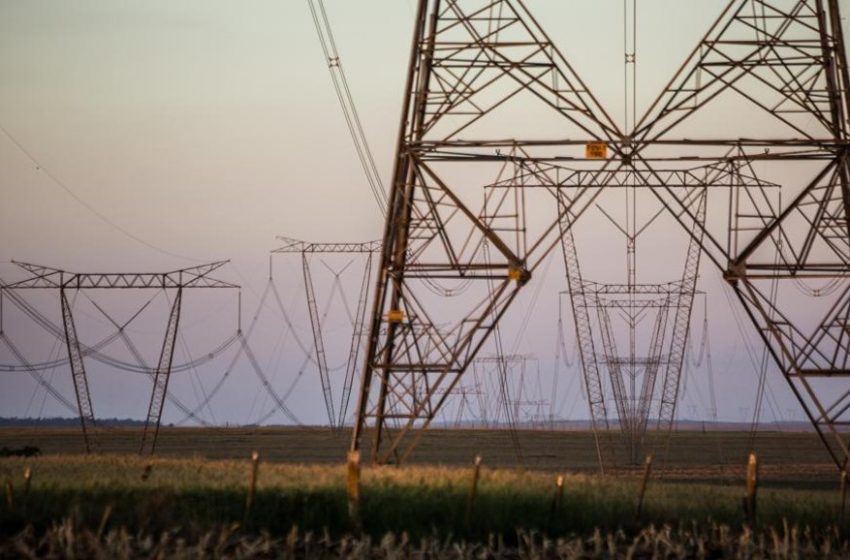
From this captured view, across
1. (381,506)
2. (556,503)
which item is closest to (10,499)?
(381,506)

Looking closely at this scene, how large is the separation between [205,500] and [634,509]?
28.8 feet

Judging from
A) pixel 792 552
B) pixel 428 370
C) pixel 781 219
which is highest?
pixel 781 219

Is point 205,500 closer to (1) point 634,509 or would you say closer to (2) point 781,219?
(1) point 634,509

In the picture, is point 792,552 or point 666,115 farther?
point 666,115

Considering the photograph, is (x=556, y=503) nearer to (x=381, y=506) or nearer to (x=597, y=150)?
(x=381, y=506)

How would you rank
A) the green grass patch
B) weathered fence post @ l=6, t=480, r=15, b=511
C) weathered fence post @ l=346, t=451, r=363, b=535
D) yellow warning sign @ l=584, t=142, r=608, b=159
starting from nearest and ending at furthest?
weathered fence post @ l=6, t=480, r=15, b=511 < the green grass patch < weathered fence post @ l=346, t=451, r=363, b=535 < yellow warning sign @ l=584, t=142, r=608, b=159

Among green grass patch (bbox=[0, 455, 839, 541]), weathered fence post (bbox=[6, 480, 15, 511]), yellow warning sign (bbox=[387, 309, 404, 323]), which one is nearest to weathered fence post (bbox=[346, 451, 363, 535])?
green grass patch (bbox=[0, 455, 839, 541])

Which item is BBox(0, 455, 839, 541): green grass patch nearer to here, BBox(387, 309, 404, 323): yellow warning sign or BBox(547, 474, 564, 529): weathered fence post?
BBox(547, 474, 564, 529): weathered fence post

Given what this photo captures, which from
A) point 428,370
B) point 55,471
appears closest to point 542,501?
point 428,370

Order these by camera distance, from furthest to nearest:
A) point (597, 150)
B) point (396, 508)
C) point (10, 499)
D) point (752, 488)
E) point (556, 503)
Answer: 1. point (597, 150)
2. point (556, 503)
3. point (396, 508)
4. point (752, 488)
5. point (10, 499)

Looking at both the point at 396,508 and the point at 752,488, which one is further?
the point at 396,508

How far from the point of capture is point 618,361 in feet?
268

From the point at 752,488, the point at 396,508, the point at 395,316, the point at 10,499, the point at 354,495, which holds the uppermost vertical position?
the point at 395,316

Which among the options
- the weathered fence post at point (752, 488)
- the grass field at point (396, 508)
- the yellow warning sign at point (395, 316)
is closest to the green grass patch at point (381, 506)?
the grass field at point (396, 508)
